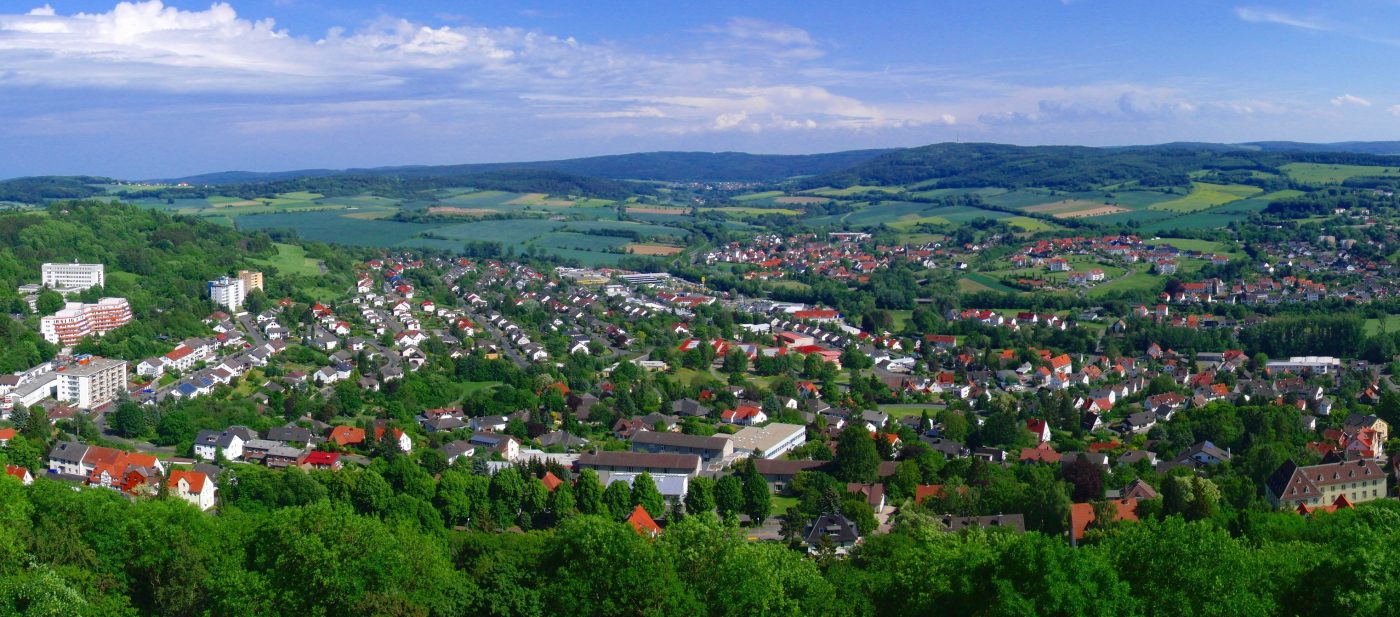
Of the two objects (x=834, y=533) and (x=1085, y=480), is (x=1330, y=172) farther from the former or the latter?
(x=834, y=533)

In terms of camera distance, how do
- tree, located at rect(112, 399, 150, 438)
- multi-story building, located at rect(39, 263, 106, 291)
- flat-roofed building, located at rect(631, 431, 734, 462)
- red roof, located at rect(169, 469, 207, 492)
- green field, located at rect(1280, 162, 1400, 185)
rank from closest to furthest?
red roof, located at rect(169, 469, 207, 492) → flat-roofed building, located at rect(631, 431, 734, 462) → tree, located at rect(112, 399, 150, 438) → multi-story building, located at rect(39, 263, 106, 291) → green field, located at rect(1280, 162, 1400, 185)

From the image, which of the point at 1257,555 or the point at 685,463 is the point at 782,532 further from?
the point at 1257,555

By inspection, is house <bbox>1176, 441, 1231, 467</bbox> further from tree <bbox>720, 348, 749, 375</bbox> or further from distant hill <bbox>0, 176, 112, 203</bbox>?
distant hill <bbox>0, 176, 112, 203</bbox>

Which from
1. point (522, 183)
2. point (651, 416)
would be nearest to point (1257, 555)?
point (651, 416)

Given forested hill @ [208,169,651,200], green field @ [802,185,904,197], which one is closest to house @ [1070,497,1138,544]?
forested hill @ [208,169,651,200]

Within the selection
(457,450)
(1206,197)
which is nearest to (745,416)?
(457,450)

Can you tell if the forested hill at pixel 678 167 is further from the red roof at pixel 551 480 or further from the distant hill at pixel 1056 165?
the red roof at pixel 551 480
